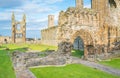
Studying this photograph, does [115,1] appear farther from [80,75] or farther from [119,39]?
[80,75]

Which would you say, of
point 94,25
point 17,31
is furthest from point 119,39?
point 17,31

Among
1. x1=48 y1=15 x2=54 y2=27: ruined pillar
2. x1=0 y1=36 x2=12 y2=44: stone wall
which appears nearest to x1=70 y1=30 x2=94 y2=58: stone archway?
x1=48 y1=15 x2=54 y2=27: ruined pillar

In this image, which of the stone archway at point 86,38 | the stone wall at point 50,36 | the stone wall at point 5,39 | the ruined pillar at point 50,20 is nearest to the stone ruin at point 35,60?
the stone archway at point 86,38

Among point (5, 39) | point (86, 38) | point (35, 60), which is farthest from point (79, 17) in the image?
point (5, 39)

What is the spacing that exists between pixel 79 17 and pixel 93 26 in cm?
191

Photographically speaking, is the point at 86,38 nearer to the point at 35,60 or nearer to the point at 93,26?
the point at 93,26

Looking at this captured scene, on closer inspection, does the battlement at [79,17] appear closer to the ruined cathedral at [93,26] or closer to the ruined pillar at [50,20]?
the ruined cathedral at [93,26]

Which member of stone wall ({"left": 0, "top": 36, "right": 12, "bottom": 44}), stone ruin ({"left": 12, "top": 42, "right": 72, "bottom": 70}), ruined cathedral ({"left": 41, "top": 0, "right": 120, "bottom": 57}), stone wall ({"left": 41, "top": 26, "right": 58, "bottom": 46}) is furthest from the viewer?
stone wall ({"left": 0, "top": 36, "right": 12, "bottom": 44})

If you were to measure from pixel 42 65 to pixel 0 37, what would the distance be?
53.9 meters

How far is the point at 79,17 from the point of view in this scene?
24.8m

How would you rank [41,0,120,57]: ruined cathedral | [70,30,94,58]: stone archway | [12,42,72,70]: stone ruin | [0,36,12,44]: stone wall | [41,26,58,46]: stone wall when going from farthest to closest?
[0,36,12,44]: stone wall
[41,26,58,46]: stone wall
[70,30,94,58]: stone archway
[41,0,120,57]: ruined cathedral
[12,42,72,70]: stone ruin

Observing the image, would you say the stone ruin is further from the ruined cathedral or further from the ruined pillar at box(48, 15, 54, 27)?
the ruined pillar at box(48, 15, 54, 27)

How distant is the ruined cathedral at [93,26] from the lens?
78.5ft

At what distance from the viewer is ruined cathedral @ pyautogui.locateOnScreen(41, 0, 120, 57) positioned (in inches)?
942
